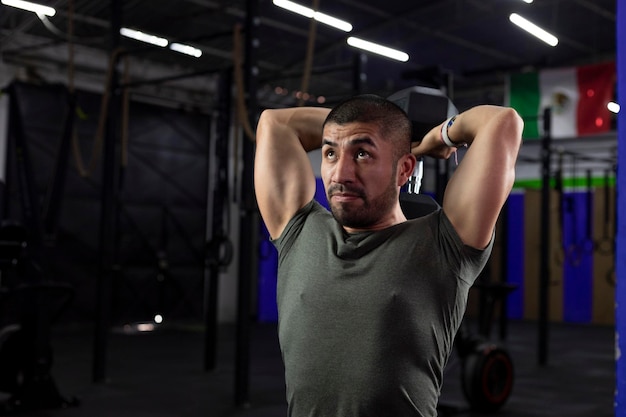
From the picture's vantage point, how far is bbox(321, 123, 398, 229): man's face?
44.9 inches

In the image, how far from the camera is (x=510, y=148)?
1178 millimetres

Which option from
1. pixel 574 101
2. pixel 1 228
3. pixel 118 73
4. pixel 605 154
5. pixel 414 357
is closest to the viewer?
pixel 414 357

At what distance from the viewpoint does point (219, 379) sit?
17.6ft

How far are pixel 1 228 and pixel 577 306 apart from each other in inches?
333

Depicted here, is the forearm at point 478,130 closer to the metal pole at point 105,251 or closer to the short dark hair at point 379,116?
the short dark hair at point 379,116

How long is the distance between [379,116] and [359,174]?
0.11 m

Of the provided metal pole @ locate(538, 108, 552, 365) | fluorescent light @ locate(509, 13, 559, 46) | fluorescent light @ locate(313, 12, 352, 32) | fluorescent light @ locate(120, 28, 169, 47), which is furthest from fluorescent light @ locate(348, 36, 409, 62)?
fluorescent light @ locate(120, 28, 169, 47)

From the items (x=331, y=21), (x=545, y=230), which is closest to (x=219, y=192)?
(x=331, y=21)

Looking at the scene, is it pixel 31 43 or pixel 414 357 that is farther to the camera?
pixel 31 43

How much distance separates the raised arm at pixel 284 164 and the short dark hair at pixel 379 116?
0.51ft

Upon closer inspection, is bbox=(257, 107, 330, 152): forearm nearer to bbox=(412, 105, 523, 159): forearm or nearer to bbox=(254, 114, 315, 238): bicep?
bbox=(254, 114, 315, 238): bicep

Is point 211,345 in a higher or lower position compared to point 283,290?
lower

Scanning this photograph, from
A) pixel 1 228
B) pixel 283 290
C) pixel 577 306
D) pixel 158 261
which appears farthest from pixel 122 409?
pixel 577 306

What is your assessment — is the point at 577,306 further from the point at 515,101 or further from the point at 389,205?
the point at 389,205
